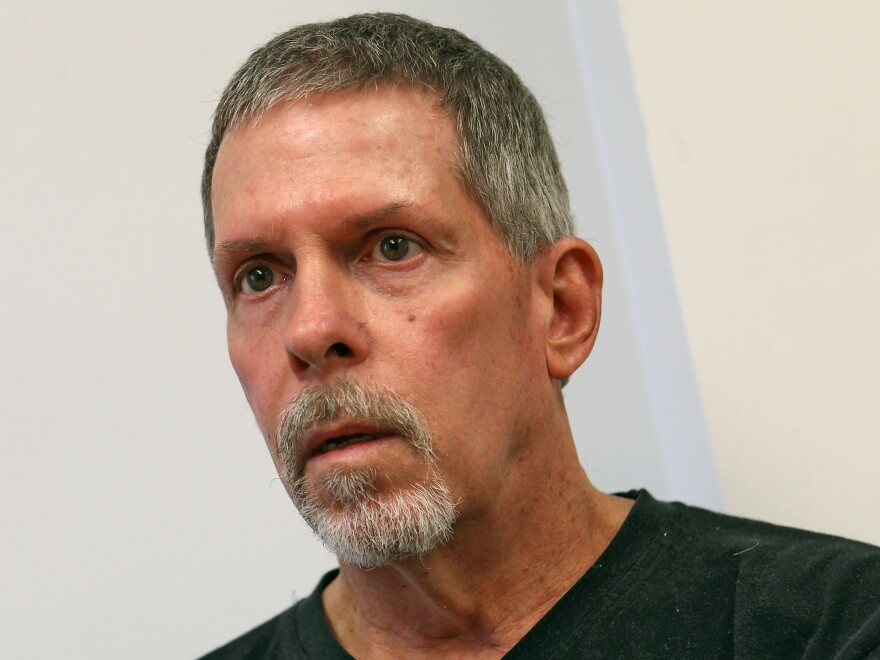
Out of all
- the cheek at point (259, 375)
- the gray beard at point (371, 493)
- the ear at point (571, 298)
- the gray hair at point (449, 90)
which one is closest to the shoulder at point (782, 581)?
the ear at point (571, 298)

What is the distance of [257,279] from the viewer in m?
1.57

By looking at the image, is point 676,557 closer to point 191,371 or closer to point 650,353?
point 650,353

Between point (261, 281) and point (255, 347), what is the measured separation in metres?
0.09

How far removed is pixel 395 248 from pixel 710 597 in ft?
1.97

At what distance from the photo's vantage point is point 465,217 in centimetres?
151

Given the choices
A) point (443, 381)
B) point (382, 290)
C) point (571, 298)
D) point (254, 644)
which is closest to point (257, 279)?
point (382, 290)

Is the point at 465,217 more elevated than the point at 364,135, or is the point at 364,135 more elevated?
the point at 364,135

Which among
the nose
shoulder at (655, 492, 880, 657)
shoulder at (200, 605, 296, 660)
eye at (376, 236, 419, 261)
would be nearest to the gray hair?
eye at (376, 236, 419, 261)

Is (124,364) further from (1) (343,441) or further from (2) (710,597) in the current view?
(2) (710,597)

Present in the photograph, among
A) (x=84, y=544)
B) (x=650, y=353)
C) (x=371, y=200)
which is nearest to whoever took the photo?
(x=371, y=200)

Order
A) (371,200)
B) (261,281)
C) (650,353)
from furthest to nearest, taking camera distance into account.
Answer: (650,353) → (261,281) → (371,200)

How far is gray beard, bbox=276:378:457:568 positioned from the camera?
1407 millimetres

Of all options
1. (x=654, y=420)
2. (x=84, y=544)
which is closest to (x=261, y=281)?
(x=84, y=544)

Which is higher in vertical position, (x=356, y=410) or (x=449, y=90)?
(x=449, y=90)
